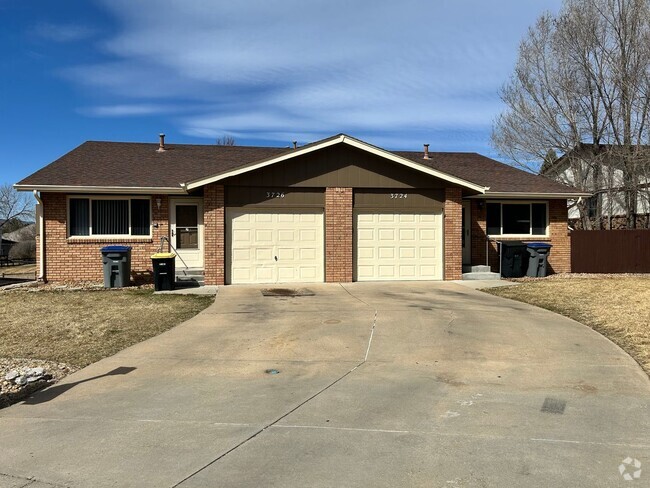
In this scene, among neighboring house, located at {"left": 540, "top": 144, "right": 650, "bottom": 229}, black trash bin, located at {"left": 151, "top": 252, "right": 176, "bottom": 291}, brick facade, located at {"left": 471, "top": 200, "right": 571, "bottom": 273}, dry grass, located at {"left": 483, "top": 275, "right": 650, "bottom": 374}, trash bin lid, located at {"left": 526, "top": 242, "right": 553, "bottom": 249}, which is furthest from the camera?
neighboring house, located at {"left": 540, "top": 144, "right": 650, "bottom": 229}

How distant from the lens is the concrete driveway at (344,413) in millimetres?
3721

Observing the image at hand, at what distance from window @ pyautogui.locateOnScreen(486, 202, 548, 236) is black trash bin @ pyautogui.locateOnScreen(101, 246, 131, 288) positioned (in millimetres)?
11593

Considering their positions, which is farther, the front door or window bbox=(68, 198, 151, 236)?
the front door

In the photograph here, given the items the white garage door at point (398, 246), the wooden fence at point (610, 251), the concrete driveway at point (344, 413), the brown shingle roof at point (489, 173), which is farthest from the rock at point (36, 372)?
the wooden fence at point (610, 251)

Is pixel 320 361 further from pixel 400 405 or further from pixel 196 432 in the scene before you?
pixel 196 432

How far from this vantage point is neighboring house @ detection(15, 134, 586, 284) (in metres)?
14.6

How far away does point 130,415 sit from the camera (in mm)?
4914

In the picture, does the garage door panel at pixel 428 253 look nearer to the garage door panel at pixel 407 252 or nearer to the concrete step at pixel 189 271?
the garage door panel at pixel 407 252

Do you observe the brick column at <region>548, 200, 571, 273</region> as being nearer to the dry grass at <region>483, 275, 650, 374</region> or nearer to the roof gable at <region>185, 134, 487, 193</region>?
the dry grass at <region>483, 275, 650, 374</region>

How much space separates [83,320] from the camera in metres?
9.45

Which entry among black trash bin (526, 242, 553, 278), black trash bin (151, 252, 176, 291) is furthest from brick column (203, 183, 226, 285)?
black trash bin (526, 242, 553, 278)

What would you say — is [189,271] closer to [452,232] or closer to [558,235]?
[452,232]

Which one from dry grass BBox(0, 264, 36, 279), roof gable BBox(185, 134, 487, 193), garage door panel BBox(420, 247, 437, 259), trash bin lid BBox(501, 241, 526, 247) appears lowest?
dry grass BBox(0, 264, 36, 279)

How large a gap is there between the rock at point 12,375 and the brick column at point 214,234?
816cm
